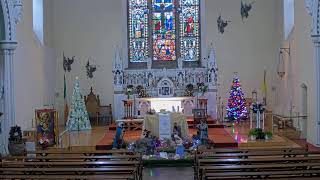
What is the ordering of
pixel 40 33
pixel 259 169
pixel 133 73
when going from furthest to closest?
pixel 133 73
pixel 40 33
pixel 259 169

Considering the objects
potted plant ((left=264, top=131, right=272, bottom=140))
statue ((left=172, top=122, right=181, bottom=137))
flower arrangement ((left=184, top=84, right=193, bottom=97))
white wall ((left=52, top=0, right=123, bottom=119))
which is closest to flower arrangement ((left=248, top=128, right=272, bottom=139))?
potted plant ((left=264, top=131, right=272, bottom=140))

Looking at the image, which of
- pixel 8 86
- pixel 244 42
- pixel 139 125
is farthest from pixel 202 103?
pixel 8 86

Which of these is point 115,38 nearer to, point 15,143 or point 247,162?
point 15,143

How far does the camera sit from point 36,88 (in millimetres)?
20562

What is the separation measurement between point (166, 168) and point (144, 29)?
12.3 m

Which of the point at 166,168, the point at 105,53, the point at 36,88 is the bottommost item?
the point at 166,168

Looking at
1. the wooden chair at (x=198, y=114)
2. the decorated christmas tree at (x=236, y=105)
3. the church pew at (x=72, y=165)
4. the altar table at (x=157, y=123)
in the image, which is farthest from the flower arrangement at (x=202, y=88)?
the church pew at (x=72, y=165)

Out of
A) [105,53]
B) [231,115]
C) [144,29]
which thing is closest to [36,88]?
[105,53]

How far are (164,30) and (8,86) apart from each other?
10.3m

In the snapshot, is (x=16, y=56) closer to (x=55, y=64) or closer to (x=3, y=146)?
(x=3, y=146)

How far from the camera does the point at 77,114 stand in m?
21.0

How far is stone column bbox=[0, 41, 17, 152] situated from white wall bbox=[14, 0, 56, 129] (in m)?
1.59

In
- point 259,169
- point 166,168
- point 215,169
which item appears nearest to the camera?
point 215,169

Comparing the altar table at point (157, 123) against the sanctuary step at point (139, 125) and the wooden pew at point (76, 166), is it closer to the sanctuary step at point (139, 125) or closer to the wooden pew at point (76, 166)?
the sanctuary step at point (139, 125)
